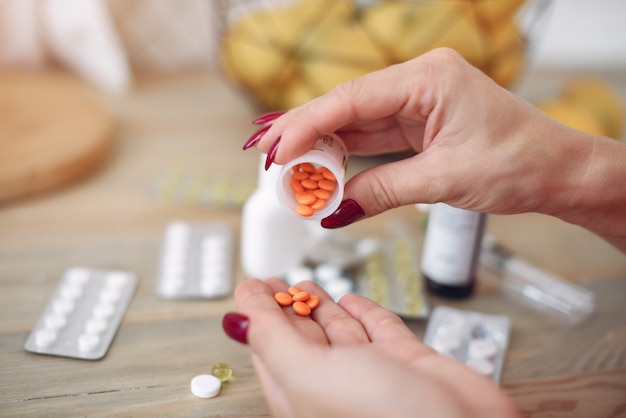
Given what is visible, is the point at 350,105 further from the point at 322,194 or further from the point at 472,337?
the point at 472,337

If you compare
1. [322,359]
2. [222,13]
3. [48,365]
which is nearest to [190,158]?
[222,13]

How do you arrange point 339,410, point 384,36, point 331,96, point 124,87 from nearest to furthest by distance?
point 339,410 → point 331,96 → point 384,36 → point 124,87

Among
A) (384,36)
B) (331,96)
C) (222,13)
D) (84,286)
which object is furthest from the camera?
(222,13)

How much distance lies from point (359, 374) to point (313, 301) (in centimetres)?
15

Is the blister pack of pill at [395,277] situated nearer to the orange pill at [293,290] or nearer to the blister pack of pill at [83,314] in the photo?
the orange pill at [293,290]

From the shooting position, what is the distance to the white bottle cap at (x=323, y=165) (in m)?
0.52

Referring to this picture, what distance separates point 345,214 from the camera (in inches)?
21.5

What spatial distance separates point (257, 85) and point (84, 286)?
16.1 inches

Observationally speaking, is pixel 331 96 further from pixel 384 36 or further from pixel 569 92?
pixel 569 92

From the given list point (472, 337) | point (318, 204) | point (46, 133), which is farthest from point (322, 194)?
point (46, 133)

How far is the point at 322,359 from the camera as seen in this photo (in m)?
0.43

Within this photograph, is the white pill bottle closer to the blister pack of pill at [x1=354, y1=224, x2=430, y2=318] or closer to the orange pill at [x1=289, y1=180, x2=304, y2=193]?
the blister pack of pill at [x1=354, y1=224, x2=430, y2=318]

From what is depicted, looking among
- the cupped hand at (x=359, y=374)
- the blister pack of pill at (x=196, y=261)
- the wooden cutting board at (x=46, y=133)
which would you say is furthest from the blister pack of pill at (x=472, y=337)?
the wooden cutting board at (x=46, y=133)

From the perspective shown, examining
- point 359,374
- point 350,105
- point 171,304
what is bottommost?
point 171,304
